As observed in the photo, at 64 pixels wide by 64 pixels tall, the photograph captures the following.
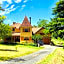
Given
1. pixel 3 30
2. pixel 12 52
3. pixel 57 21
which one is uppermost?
pixel 57 21

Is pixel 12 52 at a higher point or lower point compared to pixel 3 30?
lower

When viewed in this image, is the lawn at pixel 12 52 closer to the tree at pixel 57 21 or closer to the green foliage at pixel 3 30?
the green foliage at pixel 3 30

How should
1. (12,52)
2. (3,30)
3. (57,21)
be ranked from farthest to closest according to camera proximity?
1. (57,21)
2. (3,30)
3. (12,52)

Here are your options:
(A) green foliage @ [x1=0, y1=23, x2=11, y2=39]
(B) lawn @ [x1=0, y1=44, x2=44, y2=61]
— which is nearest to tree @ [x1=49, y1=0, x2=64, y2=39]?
(B) lawn @ [x1=0, y1=44, x2=44, y2=61]

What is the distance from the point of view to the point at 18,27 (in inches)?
2319

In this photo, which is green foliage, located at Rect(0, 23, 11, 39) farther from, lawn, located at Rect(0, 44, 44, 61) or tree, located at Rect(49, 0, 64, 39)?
tree, located at Rect(49, 0, 64, 39)

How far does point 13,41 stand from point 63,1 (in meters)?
27.0

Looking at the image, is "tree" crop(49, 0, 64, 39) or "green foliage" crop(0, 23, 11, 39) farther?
"tree" crop(49, 0, 64, 39)

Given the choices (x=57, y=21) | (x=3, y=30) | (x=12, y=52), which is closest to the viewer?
(x=12, y=52)

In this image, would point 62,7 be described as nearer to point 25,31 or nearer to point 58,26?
point 58,26

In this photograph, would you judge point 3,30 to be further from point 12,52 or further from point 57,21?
point 57,21

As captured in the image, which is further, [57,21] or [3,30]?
[57,21]

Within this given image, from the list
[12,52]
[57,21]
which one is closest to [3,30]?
[12,52]

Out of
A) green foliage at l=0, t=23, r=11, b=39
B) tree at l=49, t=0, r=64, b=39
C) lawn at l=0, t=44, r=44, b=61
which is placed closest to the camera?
lawn at l=0, t=44, r=44, b=61
